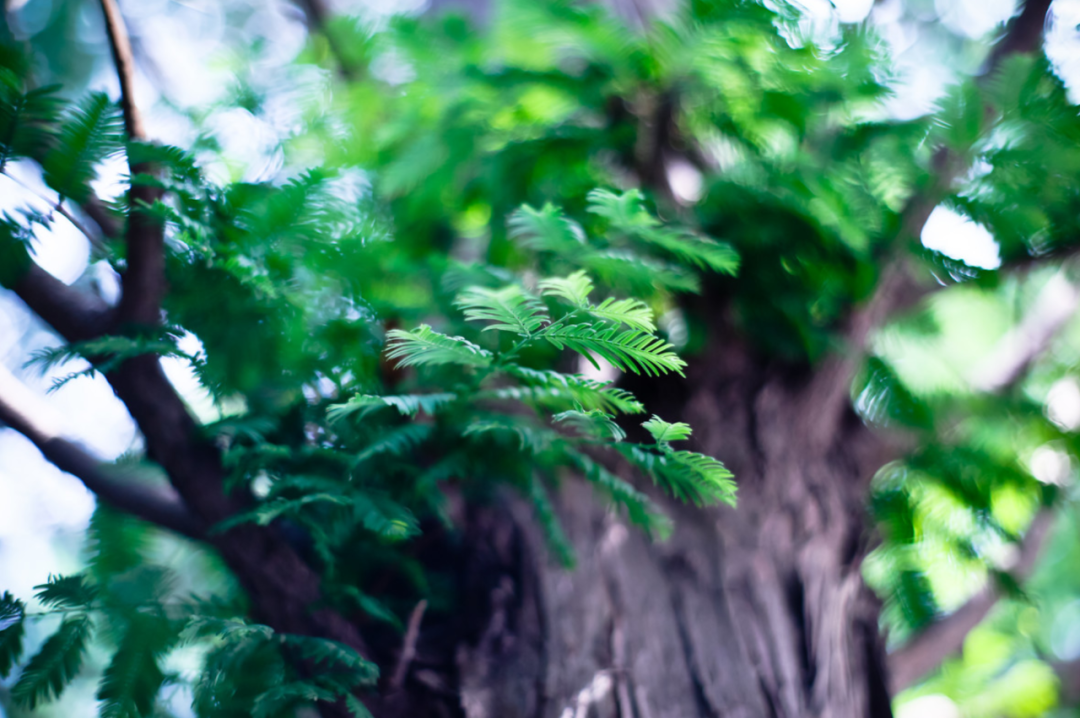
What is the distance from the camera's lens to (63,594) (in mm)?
814

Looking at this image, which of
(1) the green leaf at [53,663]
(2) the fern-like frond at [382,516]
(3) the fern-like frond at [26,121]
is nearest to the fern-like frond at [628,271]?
(2) the fern-like frond at [382,516]

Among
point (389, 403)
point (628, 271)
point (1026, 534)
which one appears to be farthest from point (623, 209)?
point (1026, 534)

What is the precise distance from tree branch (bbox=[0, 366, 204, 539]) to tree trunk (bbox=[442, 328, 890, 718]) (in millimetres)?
555

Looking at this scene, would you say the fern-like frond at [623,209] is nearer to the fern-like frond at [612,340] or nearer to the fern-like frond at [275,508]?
the fern-like frond at [612,340]

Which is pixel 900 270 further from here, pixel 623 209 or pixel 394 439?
pixel 394 439

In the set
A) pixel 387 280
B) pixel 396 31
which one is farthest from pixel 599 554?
pixel 396 31

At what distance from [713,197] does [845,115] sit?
345 mm

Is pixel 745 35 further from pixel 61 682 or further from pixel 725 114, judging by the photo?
pixel 61 682

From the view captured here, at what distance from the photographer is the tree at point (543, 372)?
2.77 feet

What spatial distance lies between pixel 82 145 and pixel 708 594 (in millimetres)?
1309

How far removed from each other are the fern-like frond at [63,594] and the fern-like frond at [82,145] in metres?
0.55

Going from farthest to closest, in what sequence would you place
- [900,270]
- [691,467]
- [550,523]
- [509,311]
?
[900,270]
[550,523]
[691,467]
[509,311]

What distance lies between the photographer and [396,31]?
1.43m

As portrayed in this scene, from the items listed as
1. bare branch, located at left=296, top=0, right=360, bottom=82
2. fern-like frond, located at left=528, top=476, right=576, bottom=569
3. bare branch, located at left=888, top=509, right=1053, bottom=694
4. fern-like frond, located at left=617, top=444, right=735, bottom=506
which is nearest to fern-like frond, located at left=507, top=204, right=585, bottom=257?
fern-like frond, located at left=617, top=444, right=735, bottom=506
